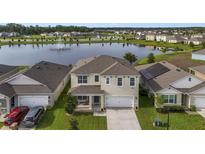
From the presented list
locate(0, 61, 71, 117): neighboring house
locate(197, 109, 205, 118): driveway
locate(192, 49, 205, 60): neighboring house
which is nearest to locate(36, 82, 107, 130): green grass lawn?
locate(0, 61, 71, 117): neighboring house

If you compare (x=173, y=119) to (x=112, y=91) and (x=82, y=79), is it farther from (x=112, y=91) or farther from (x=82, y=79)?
(x=82, y=79)

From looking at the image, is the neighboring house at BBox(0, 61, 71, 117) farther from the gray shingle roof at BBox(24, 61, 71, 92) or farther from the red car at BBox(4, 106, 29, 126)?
the red car at BBox(4, 106, 29, 126)

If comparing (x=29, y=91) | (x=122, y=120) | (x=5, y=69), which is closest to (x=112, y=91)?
(x=122, y=120)

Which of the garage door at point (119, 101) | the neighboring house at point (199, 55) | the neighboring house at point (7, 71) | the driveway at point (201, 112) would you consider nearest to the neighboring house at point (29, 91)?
the neighboring house at point (7, 71)
